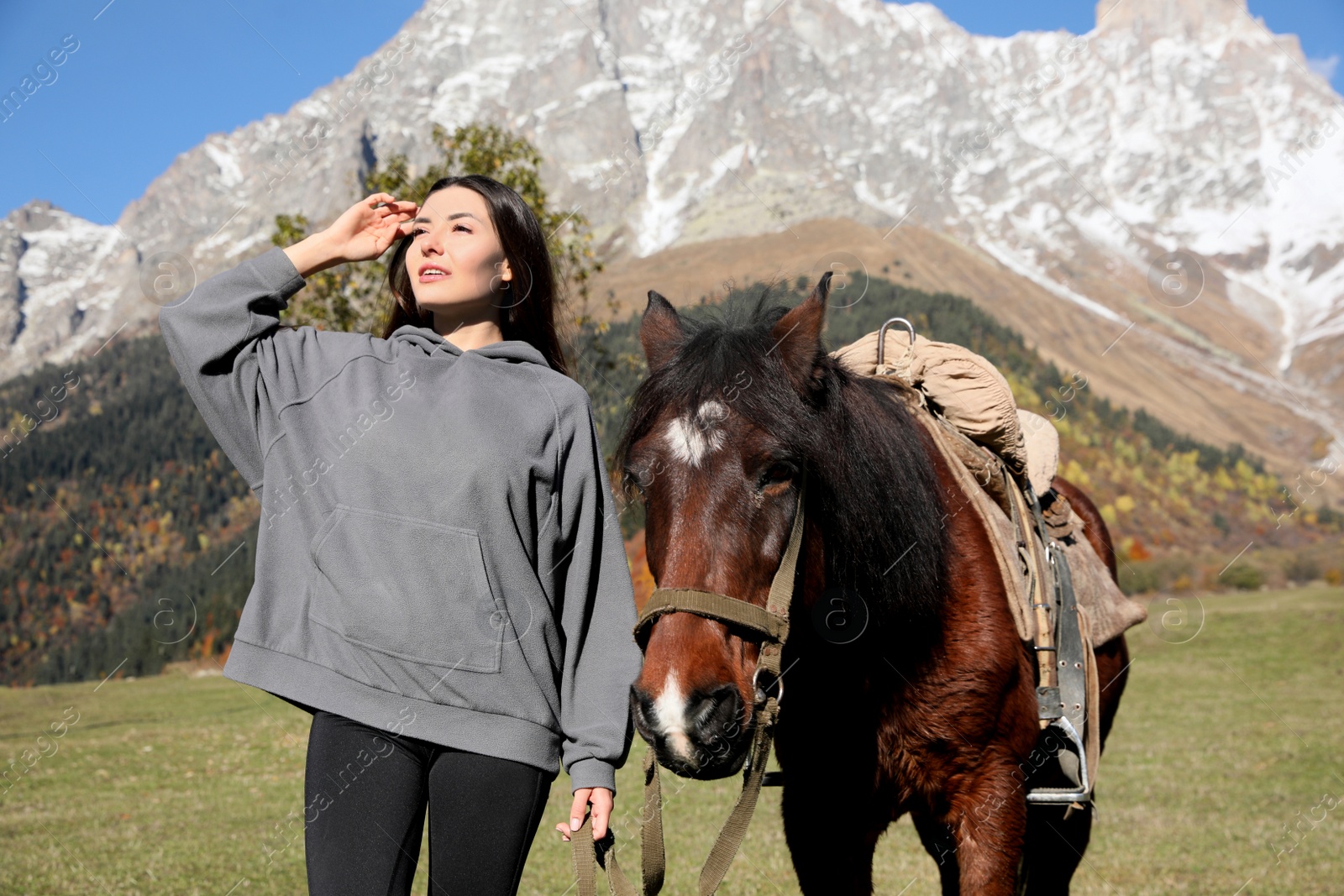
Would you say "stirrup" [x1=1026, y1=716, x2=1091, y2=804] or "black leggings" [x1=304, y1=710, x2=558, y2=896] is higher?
"black leggings" [x1=304, y1=710, x2=558, y2=896]

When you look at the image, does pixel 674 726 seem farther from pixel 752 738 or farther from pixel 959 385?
pixel 959 385

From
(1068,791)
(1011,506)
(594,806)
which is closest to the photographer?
(594,806)

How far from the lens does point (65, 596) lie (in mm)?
78875

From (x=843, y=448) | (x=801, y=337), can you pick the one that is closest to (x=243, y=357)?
(x=801, y=337)

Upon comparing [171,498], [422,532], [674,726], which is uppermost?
[422,532]

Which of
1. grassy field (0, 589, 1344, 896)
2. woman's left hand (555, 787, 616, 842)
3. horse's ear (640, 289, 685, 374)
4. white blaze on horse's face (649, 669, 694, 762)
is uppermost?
horse's ear (640, 289, 685, 374)

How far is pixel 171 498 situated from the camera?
86625 mm

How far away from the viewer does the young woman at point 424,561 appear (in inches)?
77.9

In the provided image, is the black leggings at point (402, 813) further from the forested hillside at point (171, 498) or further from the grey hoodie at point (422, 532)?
the forested hillside at point (171, 498)

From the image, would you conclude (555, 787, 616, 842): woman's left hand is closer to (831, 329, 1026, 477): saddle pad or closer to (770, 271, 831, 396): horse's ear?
(770, 271, 831, 396): horse's ear

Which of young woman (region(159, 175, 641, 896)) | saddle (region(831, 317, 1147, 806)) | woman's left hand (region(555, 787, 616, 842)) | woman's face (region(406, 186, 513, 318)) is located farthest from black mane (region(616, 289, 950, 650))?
woman's left hand (region(555, 787, 616, 842))

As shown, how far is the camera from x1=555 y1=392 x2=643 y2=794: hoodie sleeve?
7.00 feet

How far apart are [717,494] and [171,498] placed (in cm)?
9559

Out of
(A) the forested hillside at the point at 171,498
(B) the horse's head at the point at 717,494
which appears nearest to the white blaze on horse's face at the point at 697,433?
(B) the horse's head at the point at 717,494
